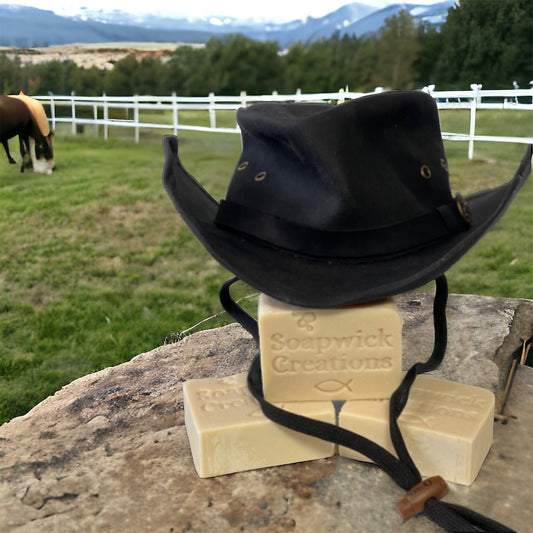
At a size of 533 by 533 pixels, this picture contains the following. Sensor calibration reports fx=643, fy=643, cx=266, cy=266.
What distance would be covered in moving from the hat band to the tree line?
1.19 meters

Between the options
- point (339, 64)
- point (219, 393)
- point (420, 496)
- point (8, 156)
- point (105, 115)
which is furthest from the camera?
point (339, 64)

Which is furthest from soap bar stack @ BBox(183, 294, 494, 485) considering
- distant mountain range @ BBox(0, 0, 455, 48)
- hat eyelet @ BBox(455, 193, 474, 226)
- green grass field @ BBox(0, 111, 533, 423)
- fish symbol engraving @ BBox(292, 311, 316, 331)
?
distant mountain range @ BBox(0, 0, 455, 48)

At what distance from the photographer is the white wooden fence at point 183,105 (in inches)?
70.9

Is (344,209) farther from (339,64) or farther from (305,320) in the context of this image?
(339,64)

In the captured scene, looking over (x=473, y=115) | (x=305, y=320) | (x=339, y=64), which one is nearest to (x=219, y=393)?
(x=305, y=320)

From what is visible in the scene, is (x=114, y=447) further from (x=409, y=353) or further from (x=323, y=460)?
(x=409, y=353)

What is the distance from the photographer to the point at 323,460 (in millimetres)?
851

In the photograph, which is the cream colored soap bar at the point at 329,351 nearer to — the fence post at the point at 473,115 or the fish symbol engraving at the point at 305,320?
the fish symbol engraving at the point at 305,320

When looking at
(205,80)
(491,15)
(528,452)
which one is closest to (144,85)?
(205,80)

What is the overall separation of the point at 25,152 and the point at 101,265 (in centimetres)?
37

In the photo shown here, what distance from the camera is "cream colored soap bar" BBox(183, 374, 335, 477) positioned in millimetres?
807

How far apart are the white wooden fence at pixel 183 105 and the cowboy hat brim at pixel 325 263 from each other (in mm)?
1036

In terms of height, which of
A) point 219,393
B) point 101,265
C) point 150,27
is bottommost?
point 101,265

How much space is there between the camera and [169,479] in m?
0.82
